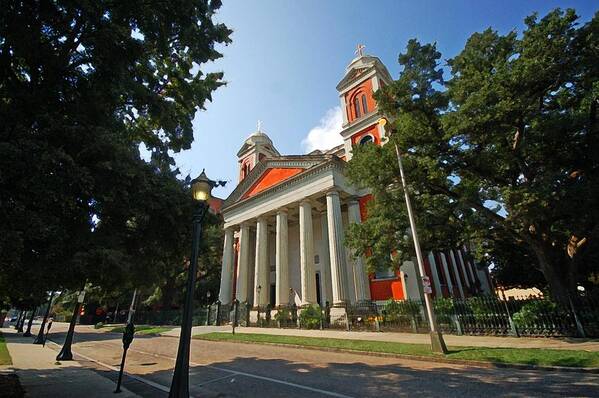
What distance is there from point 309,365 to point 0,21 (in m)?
10.3

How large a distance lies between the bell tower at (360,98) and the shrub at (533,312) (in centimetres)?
1765

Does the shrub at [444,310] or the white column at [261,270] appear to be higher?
the white column at [261,270]

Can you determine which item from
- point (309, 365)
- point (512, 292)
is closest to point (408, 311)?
point (309, 365)

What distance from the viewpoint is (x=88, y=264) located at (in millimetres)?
5727

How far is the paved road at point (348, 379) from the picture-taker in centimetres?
611

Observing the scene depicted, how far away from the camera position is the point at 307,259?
23.8 m

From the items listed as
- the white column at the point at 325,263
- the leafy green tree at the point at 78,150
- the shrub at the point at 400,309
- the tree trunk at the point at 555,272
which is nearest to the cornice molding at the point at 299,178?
the white column at the point at 325,263

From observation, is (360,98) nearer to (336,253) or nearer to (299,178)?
(299,178)

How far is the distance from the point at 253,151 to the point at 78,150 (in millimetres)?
34967

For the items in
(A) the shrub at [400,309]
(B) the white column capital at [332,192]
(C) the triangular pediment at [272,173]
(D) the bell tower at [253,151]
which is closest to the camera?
(A) the shrub at [400,309]

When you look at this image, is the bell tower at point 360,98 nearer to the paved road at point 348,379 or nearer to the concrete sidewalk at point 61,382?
the paved road at point 348,379

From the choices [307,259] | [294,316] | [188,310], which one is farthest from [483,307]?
[188,310]

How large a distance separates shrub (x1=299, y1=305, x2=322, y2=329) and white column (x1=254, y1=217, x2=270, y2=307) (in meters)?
5.34

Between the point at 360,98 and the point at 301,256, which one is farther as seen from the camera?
the point at 360,98
